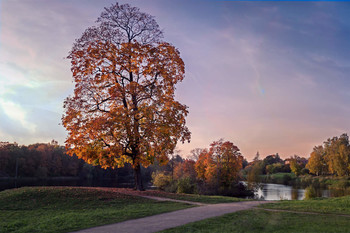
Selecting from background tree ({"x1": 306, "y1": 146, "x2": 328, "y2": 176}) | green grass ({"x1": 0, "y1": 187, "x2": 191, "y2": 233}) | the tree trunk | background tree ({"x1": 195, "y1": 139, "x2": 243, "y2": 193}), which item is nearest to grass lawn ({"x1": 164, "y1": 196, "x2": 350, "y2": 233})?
green grass ({"x1": 0, "y1": 187, "x2": 191, "y2": 233})

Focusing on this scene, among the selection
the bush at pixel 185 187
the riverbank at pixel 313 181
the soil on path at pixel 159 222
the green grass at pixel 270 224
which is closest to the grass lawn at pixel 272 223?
the green grass at pixel 270 224

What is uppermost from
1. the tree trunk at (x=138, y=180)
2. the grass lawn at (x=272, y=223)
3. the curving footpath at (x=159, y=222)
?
the tree trunk at (x=138, y=180)

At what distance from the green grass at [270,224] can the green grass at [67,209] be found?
3166mm

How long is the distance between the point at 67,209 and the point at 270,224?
9670 millimetres

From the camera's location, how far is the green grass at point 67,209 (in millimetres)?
10453

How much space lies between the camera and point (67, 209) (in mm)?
13953

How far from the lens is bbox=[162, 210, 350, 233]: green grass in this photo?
30.0ft

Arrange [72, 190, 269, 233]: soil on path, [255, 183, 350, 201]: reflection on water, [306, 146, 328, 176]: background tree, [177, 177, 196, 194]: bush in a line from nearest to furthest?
[72, 190, 269, 233]: soil on path
[177, 177, 196, 194]: bush
[255, 183, 350, 201]: reflection on water
[306, 146, 328, 176]: background tree

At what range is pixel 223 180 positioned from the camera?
37.4 meters

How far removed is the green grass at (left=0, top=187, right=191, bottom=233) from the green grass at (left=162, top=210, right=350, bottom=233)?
3.17 metres

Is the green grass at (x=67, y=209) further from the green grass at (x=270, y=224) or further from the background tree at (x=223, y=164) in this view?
the background tree at (x=223, y=164)

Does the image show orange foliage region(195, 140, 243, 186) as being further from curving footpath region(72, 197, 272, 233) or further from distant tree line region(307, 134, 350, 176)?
→ distant tree line region(307, 134, 350, 176)

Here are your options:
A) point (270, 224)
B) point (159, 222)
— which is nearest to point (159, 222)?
point (159, 222)

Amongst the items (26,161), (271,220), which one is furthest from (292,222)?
(26,161)
